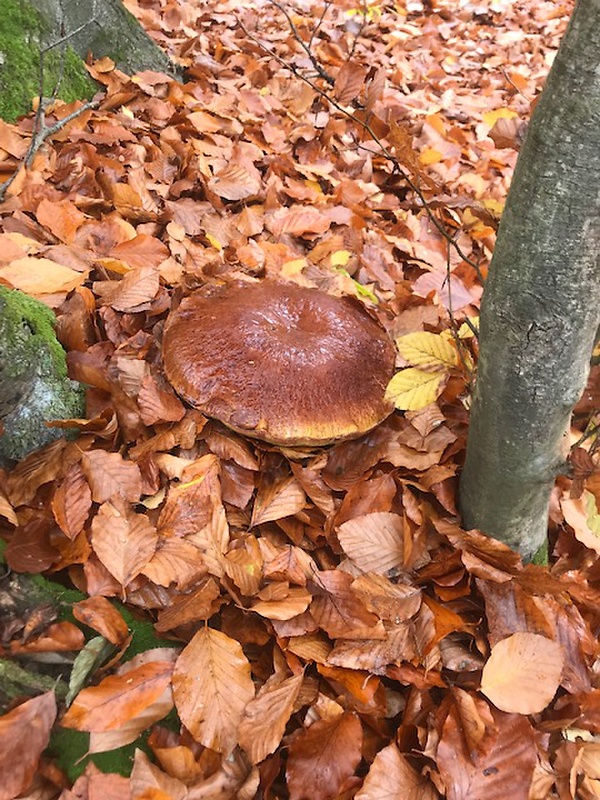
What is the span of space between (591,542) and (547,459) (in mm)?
437

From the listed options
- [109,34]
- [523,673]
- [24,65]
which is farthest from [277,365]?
[109,34]

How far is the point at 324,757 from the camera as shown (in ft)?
4.50

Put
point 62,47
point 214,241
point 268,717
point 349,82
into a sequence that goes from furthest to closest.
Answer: point 349,82, point 62,47, point 214,241, point 268,717

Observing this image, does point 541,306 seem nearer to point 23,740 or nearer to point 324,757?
point 324,757

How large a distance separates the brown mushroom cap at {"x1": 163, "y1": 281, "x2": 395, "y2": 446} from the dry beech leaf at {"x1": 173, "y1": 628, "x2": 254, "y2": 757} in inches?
22.0

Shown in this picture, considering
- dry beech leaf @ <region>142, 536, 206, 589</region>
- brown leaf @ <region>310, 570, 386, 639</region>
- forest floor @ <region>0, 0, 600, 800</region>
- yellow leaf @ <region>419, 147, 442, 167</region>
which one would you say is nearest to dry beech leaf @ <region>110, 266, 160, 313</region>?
forest floor @ <region>0, 0, 600, 800</region>

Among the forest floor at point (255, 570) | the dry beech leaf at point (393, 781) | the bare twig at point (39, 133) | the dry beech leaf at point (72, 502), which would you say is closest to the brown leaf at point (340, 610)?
the forest floor at point (255, 570)

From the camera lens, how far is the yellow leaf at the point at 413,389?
180 cm

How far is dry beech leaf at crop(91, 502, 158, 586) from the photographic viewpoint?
153 cm

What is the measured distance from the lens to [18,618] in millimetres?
1493

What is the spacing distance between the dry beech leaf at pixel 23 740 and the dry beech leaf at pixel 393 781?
2.21 ft

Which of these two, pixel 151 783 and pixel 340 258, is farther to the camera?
pixel 340 258

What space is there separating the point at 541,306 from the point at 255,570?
0.94 m

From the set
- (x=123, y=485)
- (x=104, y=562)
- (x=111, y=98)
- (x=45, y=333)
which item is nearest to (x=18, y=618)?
(x=104, y=562)
